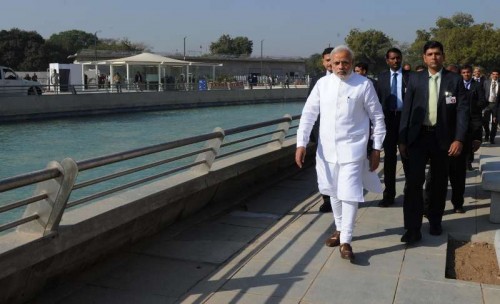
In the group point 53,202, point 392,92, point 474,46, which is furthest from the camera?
point 474,46

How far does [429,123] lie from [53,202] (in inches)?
136

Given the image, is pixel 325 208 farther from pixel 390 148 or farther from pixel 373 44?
pixel 373 44

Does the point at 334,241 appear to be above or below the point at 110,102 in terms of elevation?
below

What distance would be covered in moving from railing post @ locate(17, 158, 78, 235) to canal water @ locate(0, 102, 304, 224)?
19.9 ft

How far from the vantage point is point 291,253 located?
5004mm

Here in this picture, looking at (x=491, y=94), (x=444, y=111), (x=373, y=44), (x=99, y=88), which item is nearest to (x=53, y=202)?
(x=444, y=111)

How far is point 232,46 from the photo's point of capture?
142 metres

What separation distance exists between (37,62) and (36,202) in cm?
9314

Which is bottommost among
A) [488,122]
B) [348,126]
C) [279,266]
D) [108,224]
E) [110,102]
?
[279,266]

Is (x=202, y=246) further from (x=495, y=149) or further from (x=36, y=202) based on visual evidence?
(x=495, y=149)

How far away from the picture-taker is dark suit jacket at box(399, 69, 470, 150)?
5.05 meters

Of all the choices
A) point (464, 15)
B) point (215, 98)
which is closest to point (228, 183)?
point (215, 98)

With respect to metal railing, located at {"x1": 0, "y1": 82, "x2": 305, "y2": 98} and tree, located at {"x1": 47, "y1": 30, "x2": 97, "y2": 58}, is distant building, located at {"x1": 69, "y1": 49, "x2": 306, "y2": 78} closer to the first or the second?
tree, located at {"x1": 47, "y1": 30, "x2": 97, "y2": 58}

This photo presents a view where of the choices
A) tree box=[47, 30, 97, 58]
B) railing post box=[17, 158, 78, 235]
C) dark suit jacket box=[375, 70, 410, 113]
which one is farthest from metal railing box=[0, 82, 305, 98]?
tree box=[47, 30, 97, 58]
